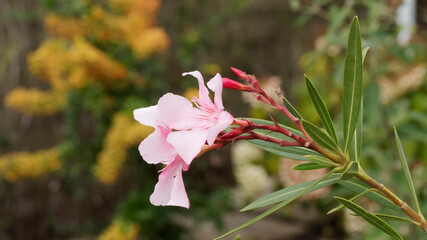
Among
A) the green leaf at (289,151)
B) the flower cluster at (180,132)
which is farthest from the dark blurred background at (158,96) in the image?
the flower cluster at (180,132)

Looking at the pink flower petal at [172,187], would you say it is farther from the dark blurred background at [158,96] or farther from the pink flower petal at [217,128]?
the dark blurred background at [158,96]

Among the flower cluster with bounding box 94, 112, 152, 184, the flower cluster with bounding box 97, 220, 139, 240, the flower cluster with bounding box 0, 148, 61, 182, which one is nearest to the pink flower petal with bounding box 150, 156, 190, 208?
the flower cluster with bounding box 94, 112, 152, 184

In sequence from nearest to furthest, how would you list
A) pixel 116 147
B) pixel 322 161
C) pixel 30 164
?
pixel 322 161 → pixel 116 147 → pixel 30 164

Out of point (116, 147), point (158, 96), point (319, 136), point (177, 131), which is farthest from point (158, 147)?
point (158, 96)

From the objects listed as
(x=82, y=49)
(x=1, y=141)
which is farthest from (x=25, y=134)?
(x=82, y=49)

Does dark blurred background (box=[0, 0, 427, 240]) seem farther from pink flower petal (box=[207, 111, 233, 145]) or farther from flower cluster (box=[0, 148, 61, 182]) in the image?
pink flower petal (box=[207, 111, 233, 145])

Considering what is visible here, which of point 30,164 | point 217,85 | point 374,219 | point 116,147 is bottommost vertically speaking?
point 30,164

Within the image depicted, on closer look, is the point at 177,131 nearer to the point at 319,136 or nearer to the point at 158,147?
the point at 158,147
